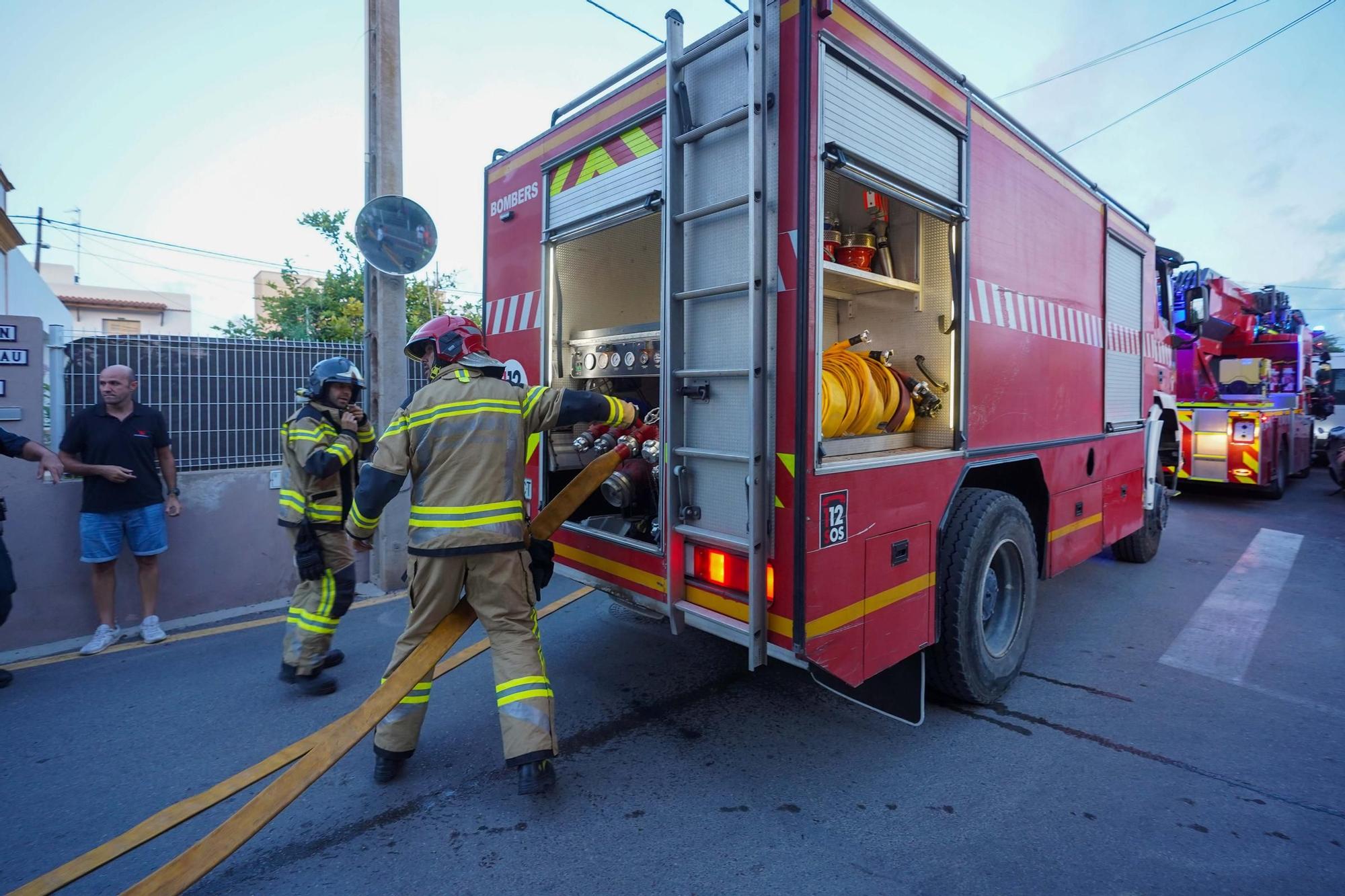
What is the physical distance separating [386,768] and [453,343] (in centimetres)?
174

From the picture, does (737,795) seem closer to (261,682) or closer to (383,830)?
(383,830)

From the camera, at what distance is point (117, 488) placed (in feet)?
14.0

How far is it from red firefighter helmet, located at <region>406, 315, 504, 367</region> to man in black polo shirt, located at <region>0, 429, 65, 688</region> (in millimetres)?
2529

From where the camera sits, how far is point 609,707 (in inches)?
135

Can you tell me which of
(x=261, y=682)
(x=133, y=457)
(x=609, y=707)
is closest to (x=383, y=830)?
(x=609, y=707)

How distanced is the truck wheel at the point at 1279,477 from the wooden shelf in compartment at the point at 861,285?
1008cm

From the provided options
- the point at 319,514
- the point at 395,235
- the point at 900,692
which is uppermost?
the point at 395,235

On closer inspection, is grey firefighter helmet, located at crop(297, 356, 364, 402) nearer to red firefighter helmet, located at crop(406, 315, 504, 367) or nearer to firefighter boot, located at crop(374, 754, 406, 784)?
red firefighter helmet, located at crop(406, 315, 504, 367)

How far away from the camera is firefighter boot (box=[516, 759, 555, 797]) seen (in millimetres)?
2588

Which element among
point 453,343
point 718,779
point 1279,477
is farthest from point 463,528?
point 1279,477

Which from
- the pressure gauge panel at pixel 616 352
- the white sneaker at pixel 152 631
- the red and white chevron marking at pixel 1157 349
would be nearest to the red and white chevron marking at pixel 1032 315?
the red and white chevron marking at pixel 1157 349

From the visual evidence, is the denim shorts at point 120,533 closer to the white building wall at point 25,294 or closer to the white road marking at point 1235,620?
the white road marking at point 1235,620

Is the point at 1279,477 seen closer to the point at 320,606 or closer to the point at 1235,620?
the point at 1235,620

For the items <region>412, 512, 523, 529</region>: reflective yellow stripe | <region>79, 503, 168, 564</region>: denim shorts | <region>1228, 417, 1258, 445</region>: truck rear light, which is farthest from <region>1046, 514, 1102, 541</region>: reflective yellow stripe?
<region>1228, 417, 1258, 445</region>: truck rear light
